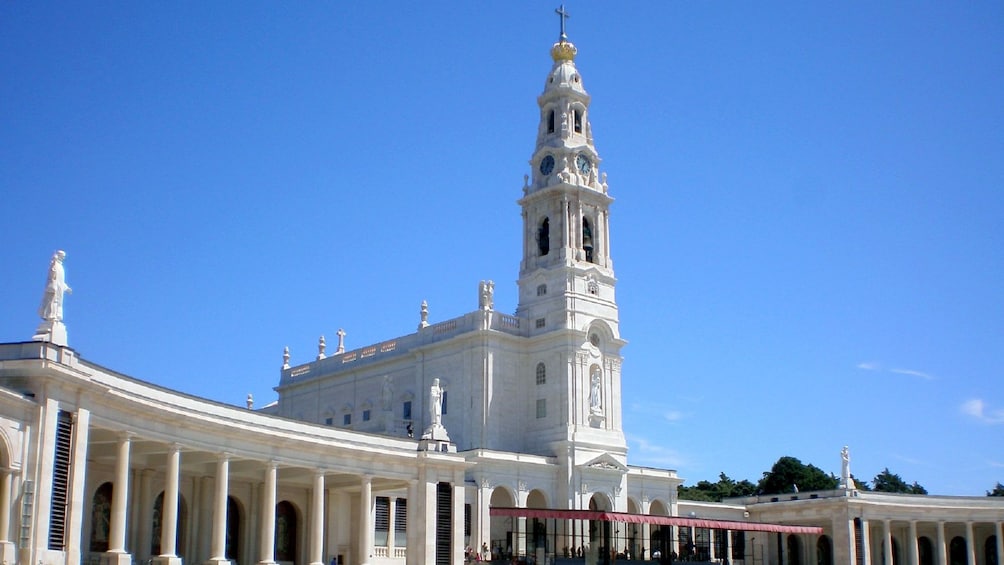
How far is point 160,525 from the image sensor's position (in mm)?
48562

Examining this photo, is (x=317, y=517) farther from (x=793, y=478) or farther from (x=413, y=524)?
(x=793, y=478)

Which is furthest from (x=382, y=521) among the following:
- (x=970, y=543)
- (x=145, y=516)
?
(x=970, y=543)

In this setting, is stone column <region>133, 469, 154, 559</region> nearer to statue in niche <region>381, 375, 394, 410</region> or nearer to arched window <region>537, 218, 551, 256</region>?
statue in niche <region>381, 375, 394, 410</region>

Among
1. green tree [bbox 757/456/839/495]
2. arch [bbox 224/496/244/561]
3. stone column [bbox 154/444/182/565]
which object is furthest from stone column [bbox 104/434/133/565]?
green tree [bbox 757/456/839/495]

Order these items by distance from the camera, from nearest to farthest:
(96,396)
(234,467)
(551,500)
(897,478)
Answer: (96,396) → (234,467) → (551,500) → (897,478)

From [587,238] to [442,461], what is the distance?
3286 centimetres

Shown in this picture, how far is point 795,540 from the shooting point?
90.1 m

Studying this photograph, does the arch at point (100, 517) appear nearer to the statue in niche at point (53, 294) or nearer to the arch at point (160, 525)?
the arch at point (160, 525)

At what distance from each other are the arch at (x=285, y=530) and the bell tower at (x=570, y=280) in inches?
954

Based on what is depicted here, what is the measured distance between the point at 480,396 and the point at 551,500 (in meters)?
8.25

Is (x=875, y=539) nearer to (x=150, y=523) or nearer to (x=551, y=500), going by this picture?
(x=551, y=500)

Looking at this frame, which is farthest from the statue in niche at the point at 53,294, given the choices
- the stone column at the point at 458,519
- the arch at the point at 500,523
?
the arch at the point at 500,523

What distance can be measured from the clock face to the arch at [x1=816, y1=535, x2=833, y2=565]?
34.0 metres

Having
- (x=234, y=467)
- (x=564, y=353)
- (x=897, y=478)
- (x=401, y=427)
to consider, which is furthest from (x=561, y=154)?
(x=897, y=478)
